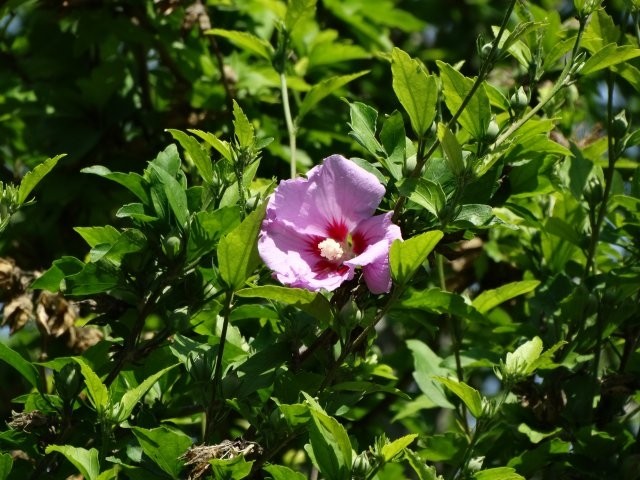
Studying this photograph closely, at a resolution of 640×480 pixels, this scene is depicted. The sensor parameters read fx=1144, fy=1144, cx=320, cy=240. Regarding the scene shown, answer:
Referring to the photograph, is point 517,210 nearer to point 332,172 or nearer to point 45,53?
point 332,172

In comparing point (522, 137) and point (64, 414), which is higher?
point (522, 137)

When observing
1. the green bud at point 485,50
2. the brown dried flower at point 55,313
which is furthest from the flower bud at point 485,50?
the brown dried flower at point 55,313

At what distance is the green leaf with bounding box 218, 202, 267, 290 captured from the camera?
1511mm

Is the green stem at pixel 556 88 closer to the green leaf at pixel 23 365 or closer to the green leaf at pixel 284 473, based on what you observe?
the green leaf at pixel 284 473

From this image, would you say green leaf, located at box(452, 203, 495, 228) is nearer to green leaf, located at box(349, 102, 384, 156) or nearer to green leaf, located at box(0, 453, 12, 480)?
green leaf, located at box(349, 102, 384, 156)

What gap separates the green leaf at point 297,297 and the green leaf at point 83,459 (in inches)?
11.3

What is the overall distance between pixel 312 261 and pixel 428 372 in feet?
2.02

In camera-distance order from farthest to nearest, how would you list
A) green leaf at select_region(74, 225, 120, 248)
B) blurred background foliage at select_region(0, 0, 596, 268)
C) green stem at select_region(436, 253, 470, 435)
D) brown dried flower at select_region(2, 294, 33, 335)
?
1. blurred background foliage at select_region(0, 0, 596, 268)
2. brown dried flower at select_region(2, 294, 33, 335)
3. green stem at select_region(436, 253, 470, 435)
4. green leaf at select_region(74, 225, 120, 248)

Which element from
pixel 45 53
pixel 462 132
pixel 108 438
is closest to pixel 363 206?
pixel 462 132

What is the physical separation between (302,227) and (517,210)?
1.72 feet

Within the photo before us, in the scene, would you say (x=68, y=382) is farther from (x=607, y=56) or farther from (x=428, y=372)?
(x=607, y=56)

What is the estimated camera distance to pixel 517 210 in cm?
199

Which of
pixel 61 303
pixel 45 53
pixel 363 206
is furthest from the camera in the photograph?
pixel 45 53

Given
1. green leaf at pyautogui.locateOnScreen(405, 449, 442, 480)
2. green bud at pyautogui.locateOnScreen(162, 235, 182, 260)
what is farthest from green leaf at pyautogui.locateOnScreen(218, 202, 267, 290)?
green leaf at pyautogui.locateOnScreen(405, 449, 442, 480)
